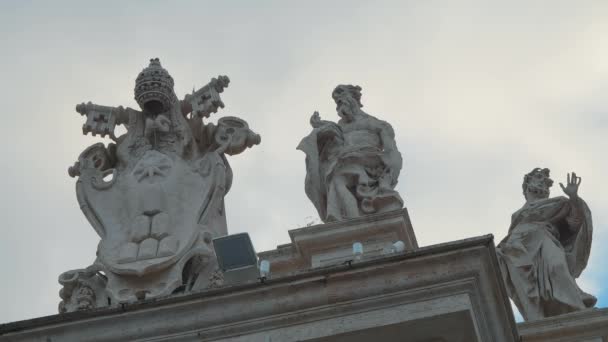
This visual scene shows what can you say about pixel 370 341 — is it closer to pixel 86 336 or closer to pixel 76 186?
pixel 86 336

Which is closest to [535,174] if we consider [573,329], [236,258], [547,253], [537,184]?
[537,184]

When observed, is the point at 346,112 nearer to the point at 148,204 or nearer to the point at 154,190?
the point at 154,190

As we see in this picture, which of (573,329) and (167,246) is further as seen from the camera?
(167,246)

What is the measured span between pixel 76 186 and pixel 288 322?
14.5ft

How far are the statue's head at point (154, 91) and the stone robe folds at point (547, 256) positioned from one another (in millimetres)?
4327

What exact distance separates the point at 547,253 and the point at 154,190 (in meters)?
4.37

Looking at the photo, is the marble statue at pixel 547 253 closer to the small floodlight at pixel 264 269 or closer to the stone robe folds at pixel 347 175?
the stone robe folds at pixel 347 175

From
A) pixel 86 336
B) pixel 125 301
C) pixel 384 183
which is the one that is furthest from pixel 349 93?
pixel 86 336

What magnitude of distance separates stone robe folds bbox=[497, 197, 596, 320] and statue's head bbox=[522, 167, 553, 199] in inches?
10.8

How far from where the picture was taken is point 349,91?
18.3 m

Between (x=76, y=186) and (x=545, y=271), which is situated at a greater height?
(x=76, y=186)

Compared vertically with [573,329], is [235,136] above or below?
above

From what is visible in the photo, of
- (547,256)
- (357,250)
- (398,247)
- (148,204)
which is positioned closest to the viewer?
(357,250)

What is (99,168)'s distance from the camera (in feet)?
56.5
